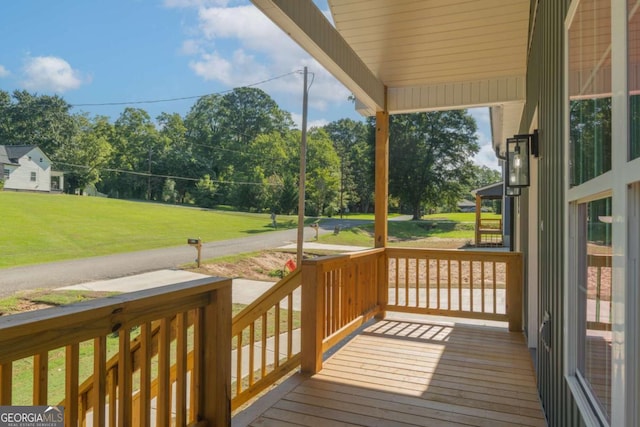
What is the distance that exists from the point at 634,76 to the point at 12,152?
84.7 ft

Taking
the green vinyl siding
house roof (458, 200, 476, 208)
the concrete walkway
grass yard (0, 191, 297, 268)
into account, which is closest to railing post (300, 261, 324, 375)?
the green vinyl siding

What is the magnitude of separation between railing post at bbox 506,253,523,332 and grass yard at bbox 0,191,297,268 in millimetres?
14401


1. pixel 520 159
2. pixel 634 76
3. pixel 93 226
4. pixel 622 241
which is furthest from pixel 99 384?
pixel 93 226

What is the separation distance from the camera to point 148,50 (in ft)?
108

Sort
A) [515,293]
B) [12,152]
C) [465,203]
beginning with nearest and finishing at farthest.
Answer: [515,293], [12,152], [465,203]

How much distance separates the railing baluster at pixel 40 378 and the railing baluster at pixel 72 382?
0.06 m

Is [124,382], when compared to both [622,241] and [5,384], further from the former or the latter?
[622,241]

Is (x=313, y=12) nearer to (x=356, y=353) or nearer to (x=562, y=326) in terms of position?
(x=562, y=326)

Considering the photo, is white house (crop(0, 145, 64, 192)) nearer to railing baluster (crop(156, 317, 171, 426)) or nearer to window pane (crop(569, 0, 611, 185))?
railing baluster (crop(156, 317, 171, 426))

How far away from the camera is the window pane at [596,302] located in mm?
1093

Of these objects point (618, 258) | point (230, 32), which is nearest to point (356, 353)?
point (618, 258)

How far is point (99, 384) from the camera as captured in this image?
49.8 inches

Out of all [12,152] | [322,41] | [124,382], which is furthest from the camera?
[12,152]

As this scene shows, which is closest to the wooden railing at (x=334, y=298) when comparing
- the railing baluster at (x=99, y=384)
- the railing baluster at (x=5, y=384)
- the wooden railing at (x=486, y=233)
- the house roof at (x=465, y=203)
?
the railing baluster at (x=99, y=384)
